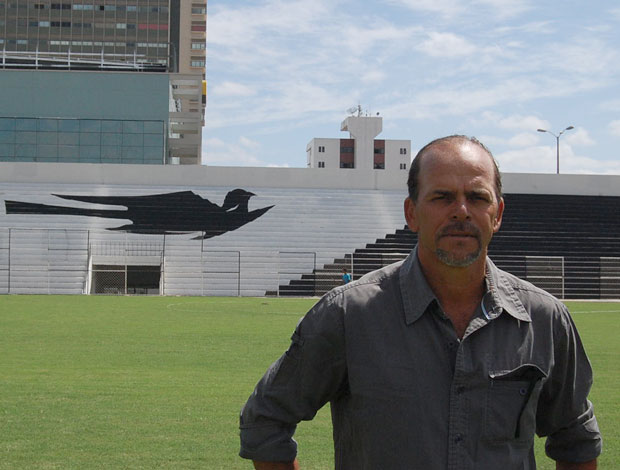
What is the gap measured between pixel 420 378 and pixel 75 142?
54530 mm

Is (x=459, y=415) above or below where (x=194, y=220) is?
below

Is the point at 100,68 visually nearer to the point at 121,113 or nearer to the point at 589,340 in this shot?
the point at 121,113

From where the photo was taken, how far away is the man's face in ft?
8.40

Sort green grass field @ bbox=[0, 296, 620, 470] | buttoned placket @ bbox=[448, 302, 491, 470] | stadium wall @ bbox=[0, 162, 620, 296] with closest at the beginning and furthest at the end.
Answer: buttoned placket @ bbox=[448, 302, 491, 470] < green grass field @ bbox=[0, 296, 620, 470] < stadium wall @ bbox=[0, 162, 620, 296]

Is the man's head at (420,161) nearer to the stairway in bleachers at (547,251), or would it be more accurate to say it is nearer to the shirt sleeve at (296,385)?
the shirt sleeve at (296,385)

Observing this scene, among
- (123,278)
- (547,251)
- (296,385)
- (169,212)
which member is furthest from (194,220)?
A: (296,385)

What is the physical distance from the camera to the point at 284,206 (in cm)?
4209

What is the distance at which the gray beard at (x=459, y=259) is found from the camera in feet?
8.38

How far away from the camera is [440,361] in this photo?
246 cm

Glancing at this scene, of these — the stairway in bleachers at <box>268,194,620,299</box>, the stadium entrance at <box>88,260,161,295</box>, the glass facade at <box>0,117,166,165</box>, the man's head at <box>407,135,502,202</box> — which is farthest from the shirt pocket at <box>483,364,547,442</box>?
the glass facade at <box>0,117,166,165</box>

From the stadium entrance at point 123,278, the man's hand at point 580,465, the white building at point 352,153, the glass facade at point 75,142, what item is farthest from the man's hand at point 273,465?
the white building at point 352,153

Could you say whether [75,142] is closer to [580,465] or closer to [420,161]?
[420,161]

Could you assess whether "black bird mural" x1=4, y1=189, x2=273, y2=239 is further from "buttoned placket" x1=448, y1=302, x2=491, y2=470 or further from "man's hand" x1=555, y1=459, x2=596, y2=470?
"buttoned placket" x1=448, y1=302, x2=491, y2=470

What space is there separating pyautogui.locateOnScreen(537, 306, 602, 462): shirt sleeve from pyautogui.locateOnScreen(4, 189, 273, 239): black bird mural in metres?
36.5
